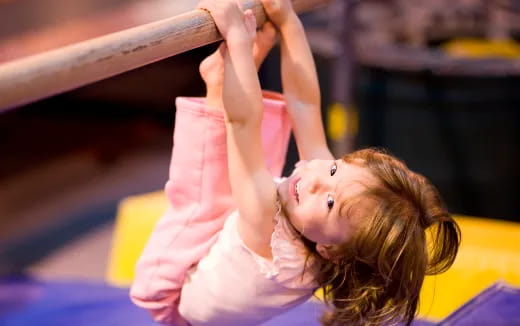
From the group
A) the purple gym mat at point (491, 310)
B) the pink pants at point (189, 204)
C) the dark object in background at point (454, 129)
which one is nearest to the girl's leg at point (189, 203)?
the pink pants at point (189, 204)

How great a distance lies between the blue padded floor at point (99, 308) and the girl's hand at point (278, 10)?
423 mm

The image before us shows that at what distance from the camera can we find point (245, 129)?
0.76 metres

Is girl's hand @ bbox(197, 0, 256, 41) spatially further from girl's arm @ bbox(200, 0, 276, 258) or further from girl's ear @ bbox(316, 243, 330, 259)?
girl's ear @ bbox(316, 243, 330, 259)

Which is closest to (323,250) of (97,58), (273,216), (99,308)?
(273,216)

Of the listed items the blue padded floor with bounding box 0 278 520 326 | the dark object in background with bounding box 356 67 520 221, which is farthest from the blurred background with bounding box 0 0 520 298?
the blue padded floor with bounding box 0 278 520 326

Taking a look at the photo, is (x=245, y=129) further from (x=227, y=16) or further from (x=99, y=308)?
(x=99, y=308)

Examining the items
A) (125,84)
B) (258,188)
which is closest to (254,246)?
(258,188)

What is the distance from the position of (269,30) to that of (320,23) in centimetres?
143

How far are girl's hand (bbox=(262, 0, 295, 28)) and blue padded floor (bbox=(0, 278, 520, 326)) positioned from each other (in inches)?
16.6

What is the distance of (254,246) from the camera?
80cm

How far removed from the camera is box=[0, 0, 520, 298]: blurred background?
6.67 ft

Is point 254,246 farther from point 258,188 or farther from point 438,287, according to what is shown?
point 438,287

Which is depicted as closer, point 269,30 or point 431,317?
point 269,30

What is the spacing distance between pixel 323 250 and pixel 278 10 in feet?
0.89
